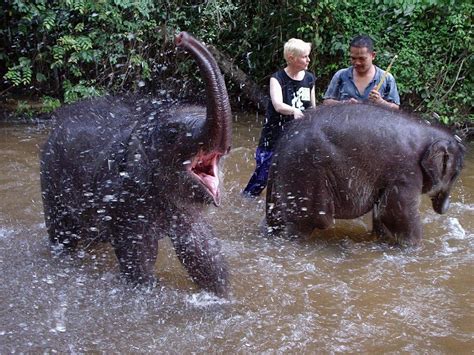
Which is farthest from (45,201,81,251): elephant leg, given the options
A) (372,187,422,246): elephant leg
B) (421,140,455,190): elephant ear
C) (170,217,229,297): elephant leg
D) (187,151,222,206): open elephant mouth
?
(421,140,455,190): elephant ear

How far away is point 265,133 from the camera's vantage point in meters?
5.66

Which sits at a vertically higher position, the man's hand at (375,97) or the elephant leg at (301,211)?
the man's hand at (375,97)

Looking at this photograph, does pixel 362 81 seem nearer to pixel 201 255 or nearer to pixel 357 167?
pixel 357 167

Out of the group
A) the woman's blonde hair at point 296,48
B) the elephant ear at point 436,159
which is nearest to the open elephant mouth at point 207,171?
the elephant ear at point 436,159

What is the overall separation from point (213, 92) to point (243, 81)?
7265mm

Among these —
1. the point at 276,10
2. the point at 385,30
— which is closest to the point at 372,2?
the point at 385,30

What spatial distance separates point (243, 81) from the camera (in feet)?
33.3

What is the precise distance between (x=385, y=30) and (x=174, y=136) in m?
6.73

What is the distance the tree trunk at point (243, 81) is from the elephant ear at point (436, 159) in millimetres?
5404

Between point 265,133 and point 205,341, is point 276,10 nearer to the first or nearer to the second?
point 265,133

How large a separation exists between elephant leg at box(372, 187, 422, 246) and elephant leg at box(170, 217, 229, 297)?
1562mm

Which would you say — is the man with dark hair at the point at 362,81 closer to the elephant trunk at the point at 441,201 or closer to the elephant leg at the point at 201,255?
the elephant trunk at the point at 441,201

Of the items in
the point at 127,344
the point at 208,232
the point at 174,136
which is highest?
the point at 174,136

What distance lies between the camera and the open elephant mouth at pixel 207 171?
3.27 m
